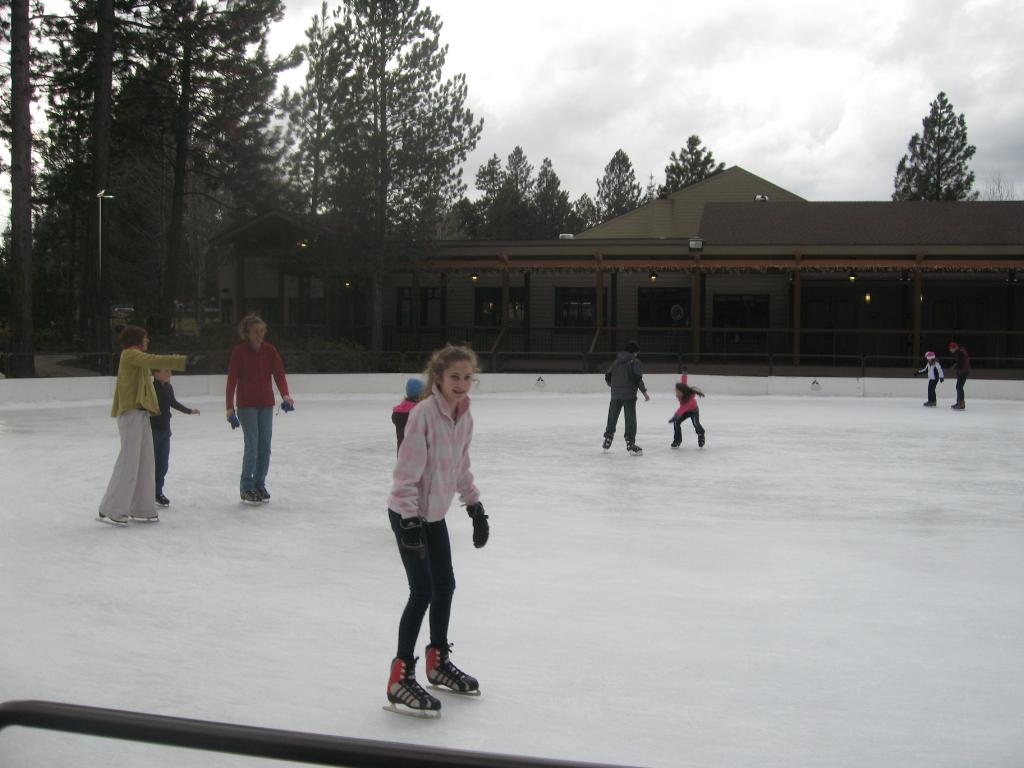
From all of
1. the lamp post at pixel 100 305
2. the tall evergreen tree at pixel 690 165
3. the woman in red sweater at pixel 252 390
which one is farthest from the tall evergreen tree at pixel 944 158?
the woman in red sweater at pixel 252 390

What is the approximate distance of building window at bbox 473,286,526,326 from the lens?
→ 3300cm

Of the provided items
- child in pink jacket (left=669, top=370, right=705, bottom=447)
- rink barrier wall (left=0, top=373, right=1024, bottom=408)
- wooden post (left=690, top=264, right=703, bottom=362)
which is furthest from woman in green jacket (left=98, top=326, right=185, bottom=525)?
wooden post (left=690, top=264, right=703, bottom=362)

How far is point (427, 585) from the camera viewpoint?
4266 mm

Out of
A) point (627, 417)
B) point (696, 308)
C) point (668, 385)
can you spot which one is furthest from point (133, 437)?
point (696, 308)

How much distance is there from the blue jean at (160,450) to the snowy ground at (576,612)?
35cm

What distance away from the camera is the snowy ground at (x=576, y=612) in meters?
4.00

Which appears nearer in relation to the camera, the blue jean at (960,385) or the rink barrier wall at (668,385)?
the blue jean at (960,385)

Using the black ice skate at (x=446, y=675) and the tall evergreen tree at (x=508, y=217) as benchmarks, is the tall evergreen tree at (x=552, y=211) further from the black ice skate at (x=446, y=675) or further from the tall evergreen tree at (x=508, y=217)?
the black ice skate at (x=446, y=675)

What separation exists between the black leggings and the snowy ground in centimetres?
33

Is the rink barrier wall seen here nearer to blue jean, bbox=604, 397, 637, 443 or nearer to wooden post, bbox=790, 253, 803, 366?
wooden post, bbox=790, 253, 803, 366

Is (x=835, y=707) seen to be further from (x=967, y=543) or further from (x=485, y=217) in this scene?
(x=485, y=217)

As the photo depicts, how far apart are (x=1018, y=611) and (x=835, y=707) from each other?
2.26 metres

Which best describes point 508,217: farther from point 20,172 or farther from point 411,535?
point 411,535

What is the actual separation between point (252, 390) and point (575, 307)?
79.0 ft
